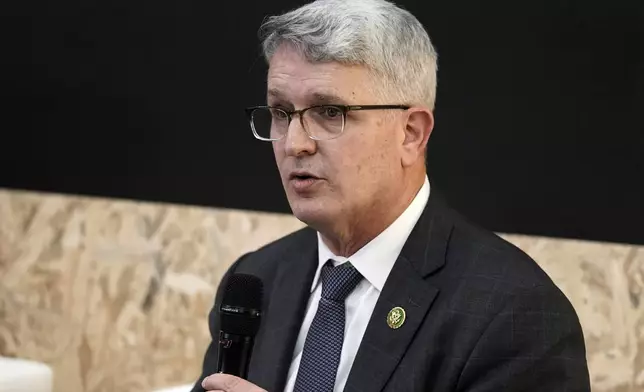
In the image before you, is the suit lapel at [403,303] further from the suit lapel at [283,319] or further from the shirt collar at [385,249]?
the suit lapel at [283,319]

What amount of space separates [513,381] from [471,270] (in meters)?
0.25

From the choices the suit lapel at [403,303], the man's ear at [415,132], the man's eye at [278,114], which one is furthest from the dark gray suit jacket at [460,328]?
the man's eye at [278,114]

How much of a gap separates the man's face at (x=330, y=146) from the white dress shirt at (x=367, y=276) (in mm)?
101

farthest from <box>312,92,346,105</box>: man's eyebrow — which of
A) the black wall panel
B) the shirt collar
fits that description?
the black wall panel

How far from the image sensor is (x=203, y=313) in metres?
3.58

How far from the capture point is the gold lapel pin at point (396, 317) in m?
1.94

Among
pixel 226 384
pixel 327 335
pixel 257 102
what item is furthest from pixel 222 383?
pixel 257 102

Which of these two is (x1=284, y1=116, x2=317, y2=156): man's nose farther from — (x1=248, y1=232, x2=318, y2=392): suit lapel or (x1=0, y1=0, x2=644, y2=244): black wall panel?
(x1=0, y1=0, x2=644, y2=244): black wall panel

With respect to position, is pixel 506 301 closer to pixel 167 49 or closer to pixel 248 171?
pixel 248 171

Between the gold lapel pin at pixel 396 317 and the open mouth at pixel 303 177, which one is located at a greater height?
the open mouth at pixel 303 177

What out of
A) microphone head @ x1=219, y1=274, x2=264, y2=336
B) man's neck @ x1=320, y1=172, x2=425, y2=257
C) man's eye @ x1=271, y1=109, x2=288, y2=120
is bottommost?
microphone head @ x1=219, y1=274, x2=264, y2=336

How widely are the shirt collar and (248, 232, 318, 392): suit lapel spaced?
0.43 feet

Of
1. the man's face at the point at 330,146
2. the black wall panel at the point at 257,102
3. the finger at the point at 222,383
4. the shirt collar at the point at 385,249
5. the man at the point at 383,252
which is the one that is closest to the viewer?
the finger at the point at 222,383

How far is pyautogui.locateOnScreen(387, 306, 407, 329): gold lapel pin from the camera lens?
1938mm
